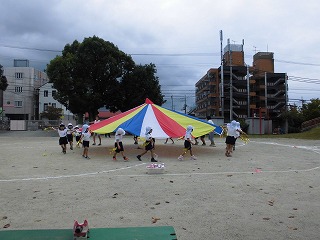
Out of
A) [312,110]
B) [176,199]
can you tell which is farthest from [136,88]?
[312,110]

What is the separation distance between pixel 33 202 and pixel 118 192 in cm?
166

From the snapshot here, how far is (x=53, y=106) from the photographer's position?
6125 cm

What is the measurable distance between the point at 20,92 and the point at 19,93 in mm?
254

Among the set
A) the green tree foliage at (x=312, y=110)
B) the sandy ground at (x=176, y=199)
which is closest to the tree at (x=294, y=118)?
the green tree foliage at (x=312, y=110)

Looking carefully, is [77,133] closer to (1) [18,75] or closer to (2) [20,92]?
(2) [20,92]

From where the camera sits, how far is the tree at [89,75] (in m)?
33.6

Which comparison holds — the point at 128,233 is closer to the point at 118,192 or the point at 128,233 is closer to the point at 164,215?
the point at 164,215

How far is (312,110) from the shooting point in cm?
5666

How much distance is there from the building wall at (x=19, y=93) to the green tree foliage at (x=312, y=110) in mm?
49426

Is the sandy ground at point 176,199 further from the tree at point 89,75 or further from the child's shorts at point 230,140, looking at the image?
the tree at point 89,75

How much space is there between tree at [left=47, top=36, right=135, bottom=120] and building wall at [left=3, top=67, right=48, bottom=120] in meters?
29.8

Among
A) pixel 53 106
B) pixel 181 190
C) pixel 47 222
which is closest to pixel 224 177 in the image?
pixel 181 190

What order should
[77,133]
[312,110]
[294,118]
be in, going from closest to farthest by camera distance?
[77,133] < [294,118] < [312,110]

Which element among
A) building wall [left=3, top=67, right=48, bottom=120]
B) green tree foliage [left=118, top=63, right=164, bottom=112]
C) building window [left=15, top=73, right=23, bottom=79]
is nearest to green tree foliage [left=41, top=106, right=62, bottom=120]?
building wall [left=3, top=67, right=48, bottom=120]
